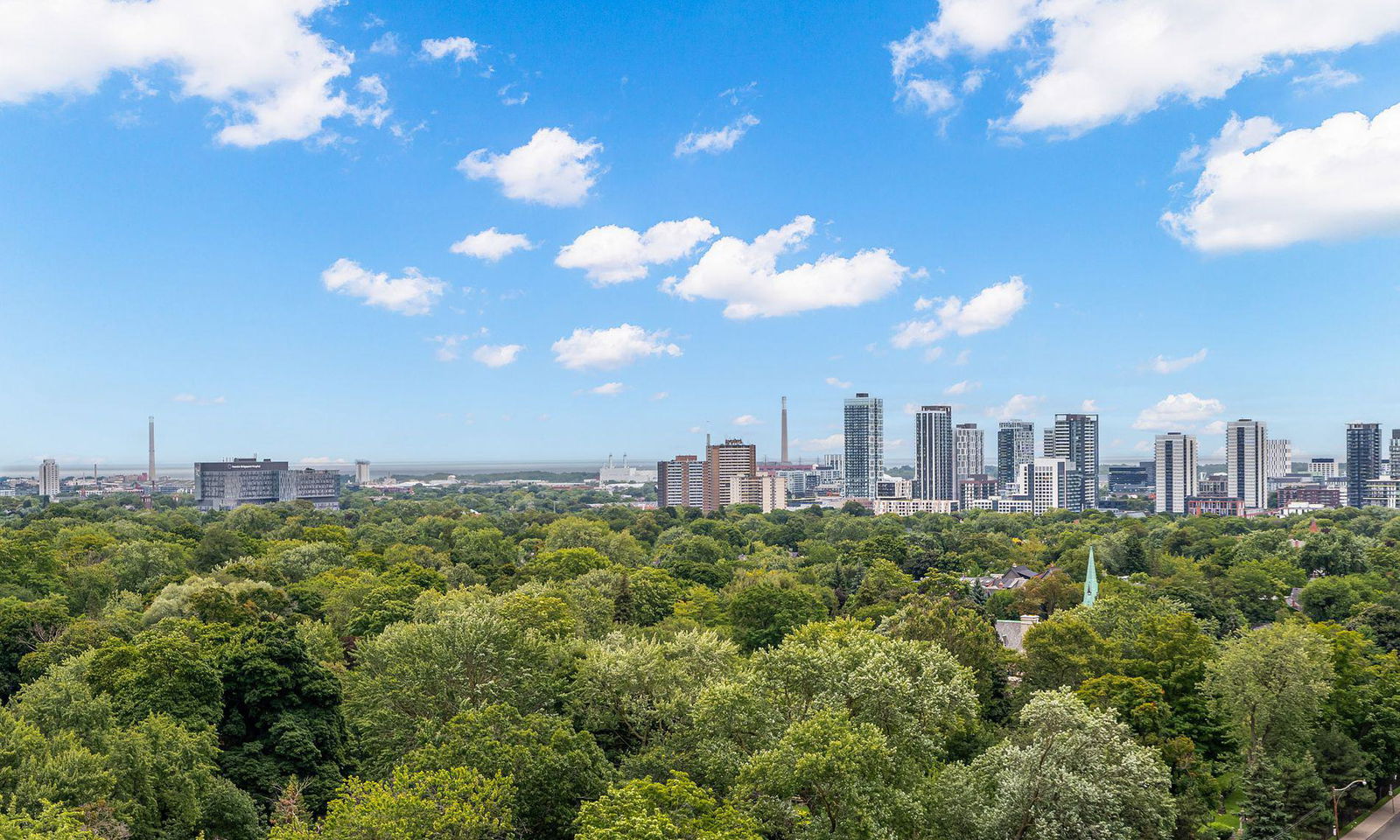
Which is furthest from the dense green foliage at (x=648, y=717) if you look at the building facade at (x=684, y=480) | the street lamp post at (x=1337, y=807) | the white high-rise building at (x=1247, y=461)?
the white high-rise building at (x=1247, y=461)

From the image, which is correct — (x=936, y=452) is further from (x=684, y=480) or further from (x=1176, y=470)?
(x=684, y=480)

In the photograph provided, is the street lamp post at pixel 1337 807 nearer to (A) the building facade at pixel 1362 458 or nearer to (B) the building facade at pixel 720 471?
(B) the building facade at pixel 720 471

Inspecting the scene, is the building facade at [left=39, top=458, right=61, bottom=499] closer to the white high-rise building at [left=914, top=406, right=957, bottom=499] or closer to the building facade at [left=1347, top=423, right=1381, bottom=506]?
the white high-rise building at [left=914, top=406, right=957, bottom=499]

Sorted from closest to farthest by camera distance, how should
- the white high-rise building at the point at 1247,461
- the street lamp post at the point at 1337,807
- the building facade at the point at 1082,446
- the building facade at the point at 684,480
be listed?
1. the street lamp post at the point at 1337,807
2. the white high-rise building at the point at 1247,461
3. the building facade at the point at 684,480
4. the building facade at the point at 1082,446

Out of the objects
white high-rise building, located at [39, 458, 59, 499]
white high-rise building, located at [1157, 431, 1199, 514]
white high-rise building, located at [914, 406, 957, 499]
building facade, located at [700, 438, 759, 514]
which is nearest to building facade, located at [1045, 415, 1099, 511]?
white high-rise building, located at [1157, 431, 1199, 514]

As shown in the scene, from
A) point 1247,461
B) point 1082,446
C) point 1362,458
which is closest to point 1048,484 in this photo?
point 1082,446
